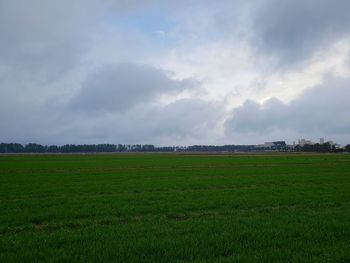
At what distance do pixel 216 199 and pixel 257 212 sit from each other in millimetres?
3758

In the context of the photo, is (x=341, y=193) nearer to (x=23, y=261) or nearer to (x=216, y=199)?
(x=216, y=199)

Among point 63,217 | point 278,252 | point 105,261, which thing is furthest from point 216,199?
point 105,261

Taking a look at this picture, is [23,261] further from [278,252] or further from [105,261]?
[278,252]

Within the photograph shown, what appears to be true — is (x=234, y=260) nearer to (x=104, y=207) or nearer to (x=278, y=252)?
(x=278, y=252)

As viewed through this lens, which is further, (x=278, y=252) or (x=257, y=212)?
(x=257, y=212)

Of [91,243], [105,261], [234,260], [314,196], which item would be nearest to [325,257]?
[234,260]

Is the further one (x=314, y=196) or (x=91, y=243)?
(x=314, y=196)

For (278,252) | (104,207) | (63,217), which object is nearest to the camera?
(278,252)

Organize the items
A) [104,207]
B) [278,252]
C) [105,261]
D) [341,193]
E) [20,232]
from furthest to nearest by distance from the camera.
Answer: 1. [341,193]
2. [104,207]
3. [20,232]
4. [278,252]
5. [105,261]

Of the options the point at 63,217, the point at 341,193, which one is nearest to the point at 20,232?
the point at 63,217

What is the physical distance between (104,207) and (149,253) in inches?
319

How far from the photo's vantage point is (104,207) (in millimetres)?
16484

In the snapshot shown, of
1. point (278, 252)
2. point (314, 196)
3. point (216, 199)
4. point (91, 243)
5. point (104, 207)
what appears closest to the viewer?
point (278, 252)

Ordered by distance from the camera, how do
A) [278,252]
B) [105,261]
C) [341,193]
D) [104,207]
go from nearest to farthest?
[105,261] < [278,252] < [104,207] < [341,193]
